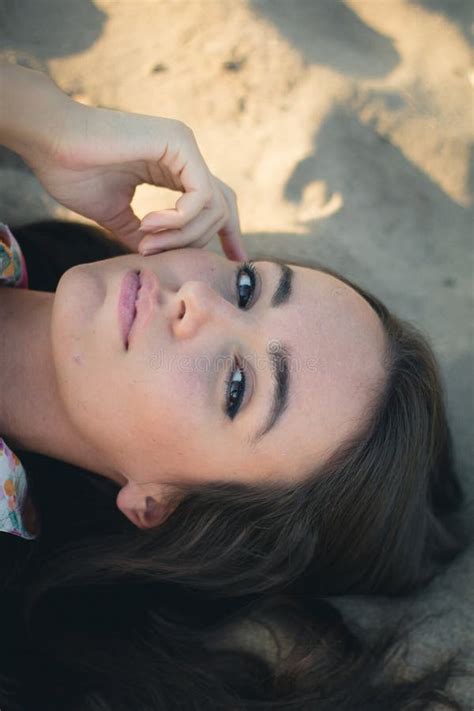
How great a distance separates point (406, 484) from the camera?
7.91 feet

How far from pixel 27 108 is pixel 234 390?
1.05 m

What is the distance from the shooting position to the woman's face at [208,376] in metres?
2.03

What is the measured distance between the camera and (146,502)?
2260 millimetres

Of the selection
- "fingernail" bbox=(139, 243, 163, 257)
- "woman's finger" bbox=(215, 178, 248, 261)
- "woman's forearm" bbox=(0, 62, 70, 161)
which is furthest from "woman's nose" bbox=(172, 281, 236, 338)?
"woman's forearm" bbox=(0, 62, 70, 161)

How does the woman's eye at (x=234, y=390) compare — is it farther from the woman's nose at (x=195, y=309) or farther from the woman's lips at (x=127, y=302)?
the woman's lips at (x=127, y=302)

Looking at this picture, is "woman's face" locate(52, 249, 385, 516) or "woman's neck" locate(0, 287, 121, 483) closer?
"woman's face" locate(52, 249, 385, 516)

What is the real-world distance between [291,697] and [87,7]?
9.58ft

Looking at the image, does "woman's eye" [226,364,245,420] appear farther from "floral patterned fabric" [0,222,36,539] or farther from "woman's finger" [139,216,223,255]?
"floral patterned fabric" [0,222,36,539]

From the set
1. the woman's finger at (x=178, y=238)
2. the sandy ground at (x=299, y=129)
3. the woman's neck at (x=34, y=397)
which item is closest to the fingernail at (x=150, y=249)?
the woman's finger at (x=178, y=238)

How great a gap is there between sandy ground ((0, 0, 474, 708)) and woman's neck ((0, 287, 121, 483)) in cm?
105

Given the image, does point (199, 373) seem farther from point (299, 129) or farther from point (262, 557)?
point (299, 129)

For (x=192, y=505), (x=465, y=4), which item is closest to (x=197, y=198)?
(x=192, y=505)

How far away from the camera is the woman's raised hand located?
2.30 meters

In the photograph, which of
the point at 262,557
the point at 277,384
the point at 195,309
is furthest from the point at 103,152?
the point at 262,557
